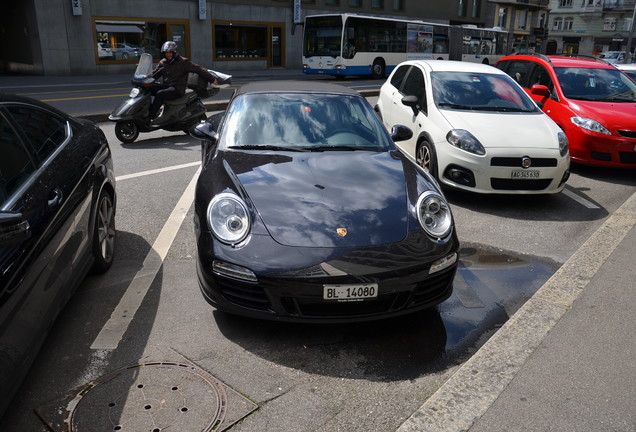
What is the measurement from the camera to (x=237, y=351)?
3.34m

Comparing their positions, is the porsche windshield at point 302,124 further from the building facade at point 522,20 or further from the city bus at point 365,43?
the building facade at point 522,20

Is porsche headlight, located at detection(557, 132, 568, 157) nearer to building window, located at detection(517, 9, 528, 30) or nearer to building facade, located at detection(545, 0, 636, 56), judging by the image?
building window, located at detection(517, 9, 528, 30)

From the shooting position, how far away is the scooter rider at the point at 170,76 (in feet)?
31.6

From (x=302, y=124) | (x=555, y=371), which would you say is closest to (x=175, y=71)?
(x=302, y=124)

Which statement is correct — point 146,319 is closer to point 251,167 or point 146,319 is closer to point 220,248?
point 220,248

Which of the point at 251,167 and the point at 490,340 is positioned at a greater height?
the point at 251,167

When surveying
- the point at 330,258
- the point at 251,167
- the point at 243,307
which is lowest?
the point at 243,307

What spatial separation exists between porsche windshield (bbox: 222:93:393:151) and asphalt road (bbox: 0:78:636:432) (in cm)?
120

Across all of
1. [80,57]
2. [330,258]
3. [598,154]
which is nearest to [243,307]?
[330,258]

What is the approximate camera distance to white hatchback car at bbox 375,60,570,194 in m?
6.32

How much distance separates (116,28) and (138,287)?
25789 mm

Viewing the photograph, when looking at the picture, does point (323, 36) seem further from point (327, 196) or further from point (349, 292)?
point (349, 292)

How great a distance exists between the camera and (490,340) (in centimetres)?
344

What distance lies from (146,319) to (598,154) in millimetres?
6854
